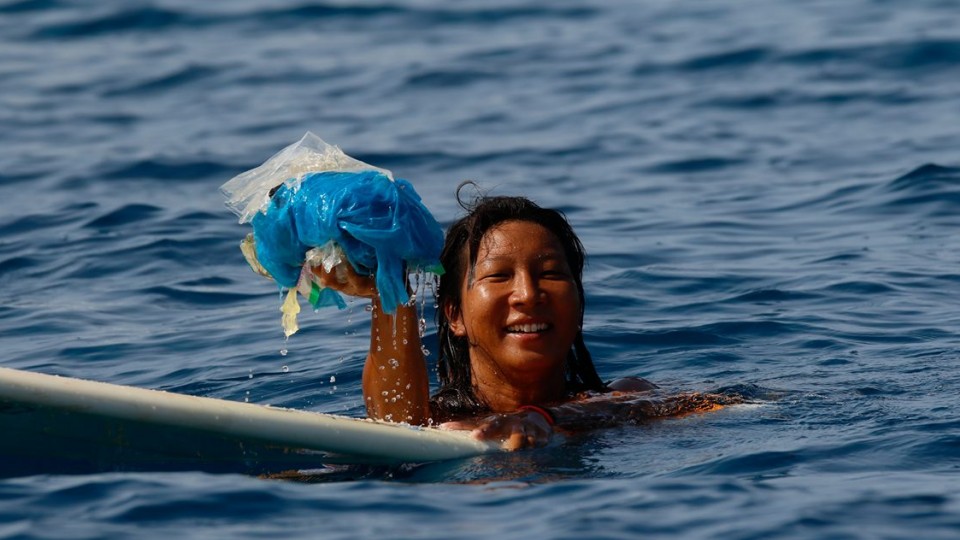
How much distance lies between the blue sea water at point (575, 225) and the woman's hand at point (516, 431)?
6cm

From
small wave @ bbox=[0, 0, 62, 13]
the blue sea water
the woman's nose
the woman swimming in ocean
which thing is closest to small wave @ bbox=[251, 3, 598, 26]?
the blue sea water

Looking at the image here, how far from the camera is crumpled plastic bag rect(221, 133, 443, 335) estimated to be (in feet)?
17.9

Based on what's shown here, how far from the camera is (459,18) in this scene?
2003 cm

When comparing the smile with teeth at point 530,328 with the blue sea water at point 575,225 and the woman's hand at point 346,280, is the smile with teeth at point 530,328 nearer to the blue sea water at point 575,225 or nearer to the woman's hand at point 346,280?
the blue sea water at point 575,225

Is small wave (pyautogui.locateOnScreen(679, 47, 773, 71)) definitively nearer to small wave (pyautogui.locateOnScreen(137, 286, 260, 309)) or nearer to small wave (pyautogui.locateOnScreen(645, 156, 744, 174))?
small wave (pyautogui.locateOnScreen(645, 156, 744, 174))

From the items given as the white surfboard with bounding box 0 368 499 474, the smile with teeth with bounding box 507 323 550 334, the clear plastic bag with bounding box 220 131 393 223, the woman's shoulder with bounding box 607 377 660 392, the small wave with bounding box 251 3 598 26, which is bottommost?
the woman's shoulder with bounding box 607 377 660 392

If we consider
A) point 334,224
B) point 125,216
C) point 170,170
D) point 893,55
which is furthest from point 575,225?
point 893,55

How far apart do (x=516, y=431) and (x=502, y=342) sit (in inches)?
Result: 18.5

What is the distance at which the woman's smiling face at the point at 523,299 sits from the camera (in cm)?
598

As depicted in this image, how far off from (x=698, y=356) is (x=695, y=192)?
4.00 metres

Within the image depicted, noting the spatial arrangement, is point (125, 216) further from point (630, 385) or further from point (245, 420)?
point (245, 420)

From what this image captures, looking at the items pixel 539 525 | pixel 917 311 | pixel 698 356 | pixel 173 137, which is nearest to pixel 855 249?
pixel 917 311

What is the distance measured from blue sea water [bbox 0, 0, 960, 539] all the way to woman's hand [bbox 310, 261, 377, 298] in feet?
2.10

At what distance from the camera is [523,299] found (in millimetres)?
5938
